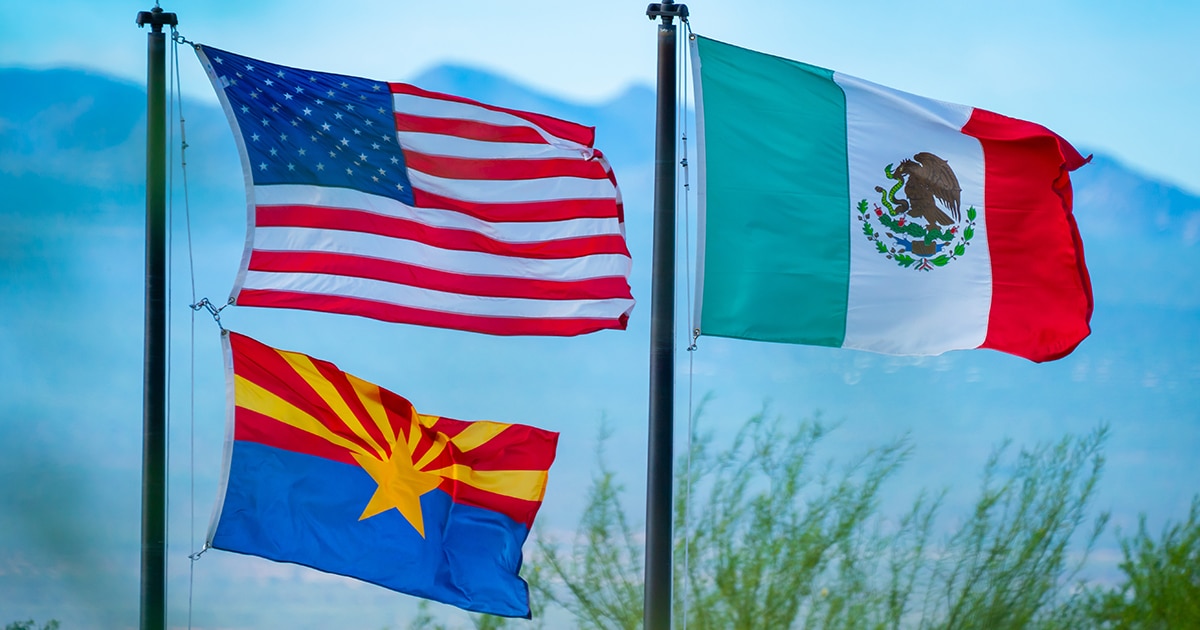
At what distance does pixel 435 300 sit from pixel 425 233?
291 millimetres

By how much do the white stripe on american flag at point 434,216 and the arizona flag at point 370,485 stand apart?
1.99ft

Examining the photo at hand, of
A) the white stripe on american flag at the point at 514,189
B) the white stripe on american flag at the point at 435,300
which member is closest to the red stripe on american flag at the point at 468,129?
the white stripe on american flag at the point at 514,189

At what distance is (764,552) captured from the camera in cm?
870

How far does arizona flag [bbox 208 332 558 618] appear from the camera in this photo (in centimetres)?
530

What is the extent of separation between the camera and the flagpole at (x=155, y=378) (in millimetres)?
4730

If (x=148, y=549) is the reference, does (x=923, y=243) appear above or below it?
above

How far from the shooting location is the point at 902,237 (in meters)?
5.70

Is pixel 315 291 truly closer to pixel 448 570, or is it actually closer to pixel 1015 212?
pixel 448 570

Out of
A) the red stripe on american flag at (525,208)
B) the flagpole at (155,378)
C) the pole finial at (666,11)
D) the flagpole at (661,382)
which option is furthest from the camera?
the red stripe on american flag at (525,208)

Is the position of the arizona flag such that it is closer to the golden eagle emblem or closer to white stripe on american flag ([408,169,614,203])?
white stripe on american flag ([408,169,614,203])

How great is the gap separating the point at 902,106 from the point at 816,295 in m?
0.99

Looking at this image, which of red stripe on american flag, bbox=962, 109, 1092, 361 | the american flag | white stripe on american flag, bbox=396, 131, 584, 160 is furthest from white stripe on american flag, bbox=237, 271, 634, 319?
red stripe on american flag, bbox=962, 109, 1092, 361

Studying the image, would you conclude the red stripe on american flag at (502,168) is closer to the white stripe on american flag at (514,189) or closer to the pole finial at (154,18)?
the white stripe on american flag at (514,189)

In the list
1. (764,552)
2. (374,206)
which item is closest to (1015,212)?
(374,206)
